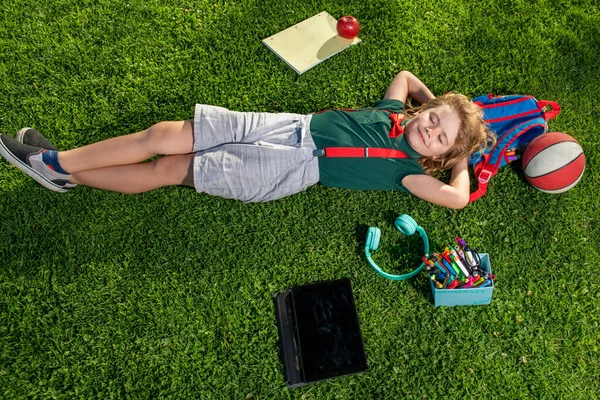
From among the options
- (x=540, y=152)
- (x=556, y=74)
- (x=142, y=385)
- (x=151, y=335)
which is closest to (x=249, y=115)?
(x=151, y=335)

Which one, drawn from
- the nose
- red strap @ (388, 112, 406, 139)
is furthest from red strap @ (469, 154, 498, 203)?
red strap @ (388, 112, 406, 139)

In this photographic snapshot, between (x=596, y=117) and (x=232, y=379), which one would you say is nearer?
(x=232, y=379)

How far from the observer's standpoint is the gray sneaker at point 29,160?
319 centimetres

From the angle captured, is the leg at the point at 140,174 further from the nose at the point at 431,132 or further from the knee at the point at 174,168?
the nose at the point at 431,132

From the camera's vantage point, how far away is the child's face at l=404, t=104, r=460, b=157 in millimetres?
3178

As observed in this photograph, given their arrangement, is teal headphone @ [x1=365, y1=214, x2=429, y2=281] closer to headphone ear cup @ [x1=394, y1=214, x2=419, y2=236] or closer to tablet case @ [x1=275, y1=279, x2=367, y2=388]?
headphone ear cup @ [x1=394, y1=214, x2=419, y2=236]

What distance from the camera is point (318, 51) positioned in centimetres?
420

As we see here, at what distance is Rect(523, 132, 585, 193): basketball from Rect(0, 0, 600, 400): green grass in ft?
0.64

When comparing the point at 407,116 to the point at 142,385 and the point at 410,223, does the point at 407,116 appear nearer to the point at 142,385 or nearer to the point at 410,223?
the point at 410,223

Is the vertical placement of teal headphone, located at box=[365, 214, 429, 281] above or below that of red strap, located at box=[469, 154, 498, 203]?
below

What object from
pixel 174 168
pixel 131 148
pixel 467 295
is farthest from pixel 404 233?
pixel 131 148

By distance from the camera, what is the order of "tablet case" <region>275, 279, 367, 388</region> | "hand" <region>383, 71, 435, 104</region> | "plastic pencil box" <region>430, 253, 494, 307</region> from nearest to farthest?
1. "tablet case" <region>275, 279, 367, 388</region>
2. "plastic pencil box" <region>430, 253, 494, 307</region>
3. "hand" <region>383, 71, 435, 104</region>

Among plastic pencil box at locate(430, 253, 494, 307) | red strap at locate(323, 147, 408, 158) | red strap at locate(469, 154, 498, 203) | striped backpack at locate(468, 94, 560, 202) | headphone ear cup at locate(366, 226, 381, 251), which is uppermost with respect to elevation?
red strap at locate(323, 147, 408, 158)

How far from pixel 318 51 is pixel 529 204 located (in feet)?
7.11
